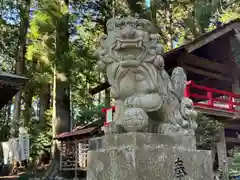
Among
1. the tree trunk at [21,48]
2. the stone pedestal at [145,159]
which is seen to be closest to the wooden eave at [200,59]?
the tree trunk at [21,48]

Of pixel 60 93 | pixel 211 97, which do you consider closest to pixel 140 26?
pixel 211 97

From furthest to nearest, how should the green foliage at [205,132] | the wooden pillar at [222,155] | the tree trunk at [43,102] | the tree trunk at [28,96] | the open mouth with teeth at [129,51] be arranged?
the tree trunk at [43,102] < the tree trunk at [28,96] < the wooden pillar at [222,155] < the green foliage at [205,132] < the open mouth with teeth at [129,51]

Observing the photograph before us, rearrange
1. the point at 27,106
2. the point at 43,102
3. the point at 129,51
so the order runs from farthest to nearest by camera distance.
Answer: the point at 27,106 → the point at 43,102 → the point at 129,51

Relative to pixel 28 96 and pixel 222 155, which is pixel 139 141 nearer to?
pixel 222 155

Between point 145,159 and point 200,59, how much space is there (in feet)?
30.5

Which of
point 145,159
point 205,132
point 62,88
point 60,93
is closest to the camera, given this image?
point 145,159

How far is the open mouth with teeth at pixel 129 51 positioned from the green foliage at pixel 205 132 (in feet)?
19.2

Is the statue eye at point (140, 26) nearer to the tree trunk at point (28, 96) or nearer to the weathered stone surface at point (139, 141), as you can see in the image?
the weathered stone surface at point (139, 141)

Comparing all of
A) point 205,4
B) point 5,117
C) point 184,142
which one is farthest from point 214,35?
point 5,117

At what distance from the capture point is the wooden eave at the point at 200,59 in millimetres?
10057

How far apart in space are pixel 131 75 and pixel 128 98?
27 centimetres

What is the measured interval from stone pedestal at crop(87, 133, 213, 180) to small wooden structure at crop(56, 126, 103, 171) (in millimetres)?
10475

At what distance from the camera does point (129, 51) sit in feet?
11.1

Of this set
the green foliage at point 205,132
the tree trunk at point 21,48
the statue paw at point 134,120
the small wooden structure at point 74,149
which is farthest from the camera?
the tree trunk at point 21,48
